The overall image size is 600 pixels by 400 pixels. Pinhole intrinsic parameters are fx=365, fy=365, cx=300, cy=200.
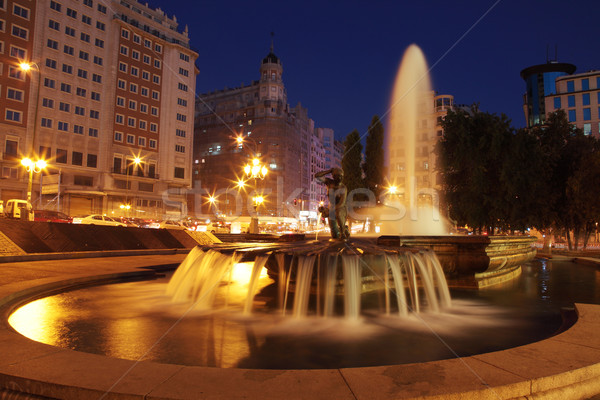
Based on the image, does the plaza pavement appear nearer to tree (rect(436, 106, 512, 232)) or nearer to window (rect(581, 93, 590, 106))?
tree (rect(436, 106, 512, 232))

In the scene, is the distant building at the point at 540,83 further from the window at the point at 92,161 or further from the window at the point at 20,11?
the window at the point at 20,11

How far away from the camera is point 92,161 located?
55.8 metres

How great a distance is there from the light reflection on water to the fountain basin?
5.23ft

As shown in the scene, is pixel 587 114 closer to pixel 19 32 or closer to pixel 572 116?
pixel 572 116

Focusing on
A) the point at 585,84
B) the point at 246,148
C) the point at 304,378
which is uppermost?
the point at 585,84

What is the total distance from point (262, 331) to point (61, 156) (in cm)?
5822

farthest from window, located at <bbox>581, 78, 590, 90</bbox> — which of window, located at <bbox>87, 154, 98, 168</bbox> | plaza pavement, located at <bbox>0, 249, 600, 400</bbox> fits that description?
window, located at <bbox>87, 154, 98, 168</bbox>

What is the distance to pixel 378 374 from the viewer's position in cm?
289

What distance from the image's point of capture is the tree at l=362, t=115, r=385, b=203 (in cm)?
4154

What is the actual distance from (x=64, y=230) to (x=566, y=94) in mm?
84144

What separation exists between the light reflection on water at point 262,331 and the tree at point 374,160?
33912 millimetres

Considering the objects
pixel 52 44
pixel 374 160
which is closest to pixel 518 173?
pixel 374 160

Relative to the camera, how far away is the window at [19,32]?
157 ft

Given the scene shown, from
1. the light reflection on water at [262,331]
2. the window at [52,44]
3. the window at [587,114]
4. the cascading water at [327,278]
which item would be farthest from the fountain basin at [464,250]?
the window at [587,114]
